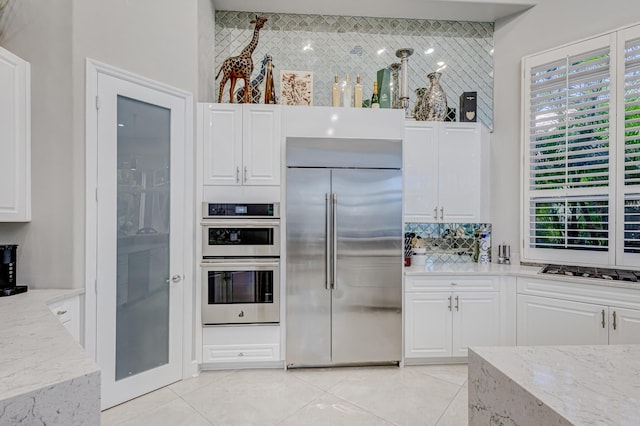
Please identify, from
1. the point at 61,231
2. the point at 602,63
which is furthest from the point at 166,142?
the point at 602,63

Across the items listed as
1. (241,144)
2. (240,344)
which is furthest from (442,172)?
(240,344)

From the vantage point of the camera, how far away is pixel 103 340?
7.52 ft

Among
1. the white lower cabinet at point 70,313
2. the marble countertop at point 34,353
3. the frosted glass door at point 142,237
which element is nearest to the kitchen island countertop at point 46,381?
the marble countertop at point 34,353

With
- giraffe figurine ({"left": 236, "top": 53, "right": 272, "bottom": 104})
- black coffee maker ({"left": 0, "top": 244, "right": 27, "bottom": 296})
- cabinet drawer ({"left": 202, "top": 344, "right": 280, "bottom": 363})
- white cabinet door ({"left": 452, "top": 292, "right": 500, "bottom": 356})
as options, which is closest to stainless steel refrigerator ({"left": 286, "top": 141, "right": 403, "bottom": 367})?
cabinet drawer ({"left": 202, "top": 344, "right": 280, "bottom": 363})

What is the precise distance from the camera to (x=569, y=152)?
3061 mm

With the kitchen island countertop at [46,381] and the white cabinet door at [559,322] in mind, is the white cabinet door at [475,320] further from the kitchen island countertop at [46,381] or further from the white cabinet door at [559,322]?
the kitchen island countertop at [46,381]

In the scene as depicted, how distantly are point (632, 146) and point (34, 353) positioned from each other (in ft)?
13.4

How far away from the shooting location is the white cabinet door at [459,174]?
11.0 ft

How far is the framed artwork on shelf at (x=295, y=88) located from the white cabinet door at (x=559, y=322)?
8.96ft

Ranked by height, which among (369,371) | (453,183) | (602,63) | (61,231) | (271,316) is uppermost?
(602,63)

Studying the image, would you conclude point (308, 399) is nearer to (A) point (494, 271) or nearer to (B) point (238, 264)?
(B) point (238, 264)

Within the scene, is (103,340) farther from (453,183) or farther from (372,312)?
(453,183)

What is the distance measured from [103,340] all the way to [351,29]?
3.75m

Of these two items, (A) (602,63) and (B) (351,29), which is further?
(B) (351,29)
